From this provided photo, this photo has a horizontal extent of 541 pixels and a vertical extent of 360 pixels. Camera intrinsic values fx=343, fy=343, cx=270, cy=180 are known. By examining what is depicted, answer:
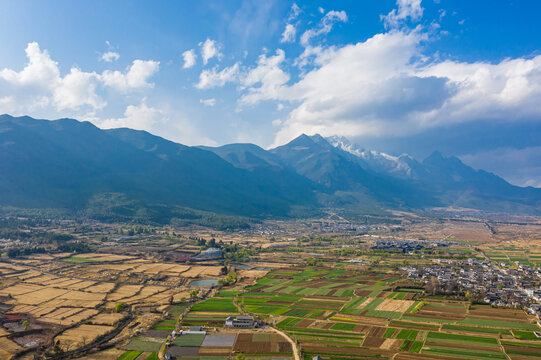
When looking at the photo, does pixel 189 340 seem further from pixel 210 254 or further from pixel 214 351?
pixel 210 254

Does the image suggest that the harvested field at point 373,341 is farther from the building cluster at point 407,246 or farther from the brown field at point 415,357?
the building cluster at point 407,246

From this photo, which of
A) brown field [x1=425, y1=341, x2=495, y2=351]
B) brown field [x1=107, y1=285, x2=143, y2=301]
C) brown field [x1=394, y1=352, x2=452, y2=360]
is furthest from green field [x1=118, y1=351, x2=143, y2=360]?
brown field [x1=425, y1=341, x2=495, y2=351]

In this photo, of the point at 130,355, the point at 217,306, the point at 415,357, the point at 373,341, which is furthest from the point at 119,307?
the point at 415,357

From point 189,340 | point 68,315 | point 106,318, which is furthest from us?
point 68,315

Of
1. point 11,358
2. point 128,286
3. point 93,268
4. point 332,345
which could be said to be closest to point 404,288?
point 332,345

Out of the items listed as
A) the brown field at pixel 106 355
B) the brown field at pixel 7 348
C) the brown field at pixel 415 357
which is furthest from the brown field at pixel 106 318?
the brown field at pixel 415 357

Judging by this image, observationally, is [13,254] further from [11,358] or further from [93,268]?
[11,358]

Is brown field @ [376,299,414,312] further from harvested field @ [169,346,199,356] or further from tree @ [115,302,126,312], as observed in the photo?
tree @ [115,302,126,312]
